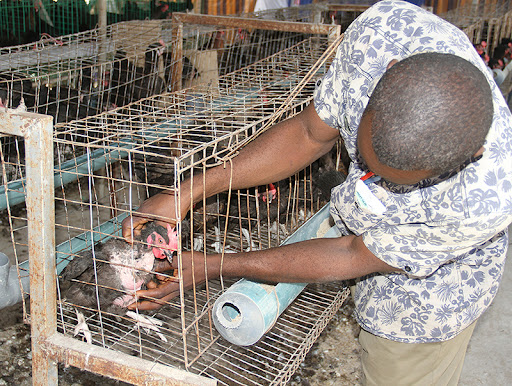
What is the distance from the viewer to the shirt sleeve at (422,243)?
1.19 meters

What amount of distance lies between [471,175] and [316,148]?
58 centimetres

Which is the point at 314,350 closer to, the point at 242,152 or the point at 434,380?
the point at 434,380

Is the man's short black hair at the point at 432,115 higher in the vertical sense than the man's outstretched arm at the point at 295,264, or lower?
higher

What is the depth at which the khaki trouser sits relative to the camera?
4.91 feet

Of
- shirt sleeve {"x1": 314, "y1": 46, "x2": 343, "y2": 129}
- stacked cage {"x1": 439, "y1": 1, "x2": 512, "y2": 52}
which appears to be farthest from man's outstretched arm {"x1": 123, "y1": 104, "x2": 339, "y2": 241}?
stacked cage {"x1": 439, "y1": 1, "x2": 512, "y2": 52}

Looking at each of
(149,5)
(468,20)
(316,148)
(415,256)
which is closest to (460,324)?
(415,256)

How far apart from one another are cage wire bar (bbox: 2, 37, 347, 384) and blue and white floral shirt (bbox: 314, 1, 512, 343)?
0.37 metres

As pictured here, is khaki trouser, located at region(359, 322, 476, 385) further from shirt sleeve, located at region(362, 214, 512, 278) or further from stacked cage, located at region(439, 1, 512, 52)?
stacked cage, located at region(439, 1, 512, 52)

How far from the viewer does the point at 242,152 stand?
162 centimetres

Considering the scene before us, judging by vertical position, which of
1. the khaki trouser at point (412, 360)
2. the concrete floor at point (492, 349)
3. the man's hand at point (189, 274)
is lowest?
the concrete floor at point (492, 349)

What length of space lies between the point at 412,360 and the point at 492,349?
52.7 inches

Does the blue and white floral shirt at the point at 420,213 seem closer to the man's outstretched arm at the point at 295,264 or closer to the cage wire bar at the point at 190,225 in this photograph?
the man's outstretched arm at the point at 295,264

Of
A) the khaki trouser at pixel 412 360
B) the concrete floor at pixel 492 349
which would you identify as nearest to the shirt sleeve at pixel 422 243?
the khaki trouser at pixel 412 360

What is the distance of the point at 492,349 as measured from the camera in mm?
2584
